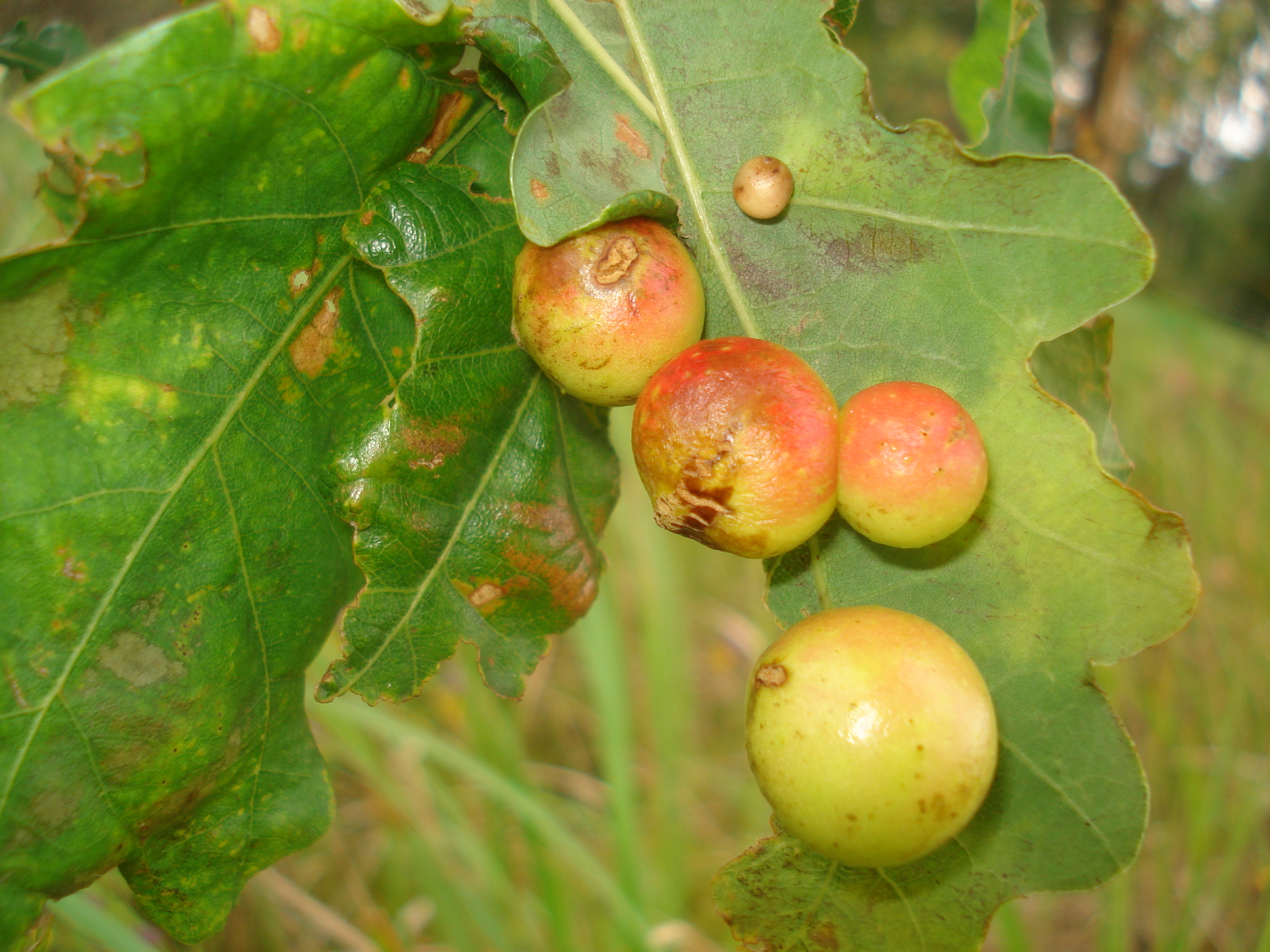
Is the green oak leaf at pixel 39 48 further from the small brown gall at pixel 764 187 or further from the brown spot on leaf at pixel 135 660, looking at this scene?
the small brown gall at pixel 764 187

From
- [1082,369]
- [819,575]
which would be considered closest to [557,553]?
[819,575]

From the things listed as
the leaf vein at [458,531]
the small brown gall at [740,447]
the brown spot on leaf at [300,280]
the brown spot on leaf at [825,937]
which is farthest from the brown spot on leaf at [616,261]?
the brown spot on leaf at [825,937]

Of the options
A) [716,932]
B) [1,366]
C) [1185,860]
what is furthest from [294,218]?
[1185,860]

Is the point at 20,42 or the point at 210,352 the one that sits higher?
the point at 20,42

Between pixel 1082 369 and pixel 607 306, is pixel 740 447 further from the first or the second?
pixel 1082 369

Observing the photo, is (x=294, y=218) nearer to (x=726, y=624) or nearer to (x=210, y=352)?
(x=210, y=352)

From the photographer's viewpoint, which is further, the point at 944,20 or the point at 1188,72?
the point at 1188,72
